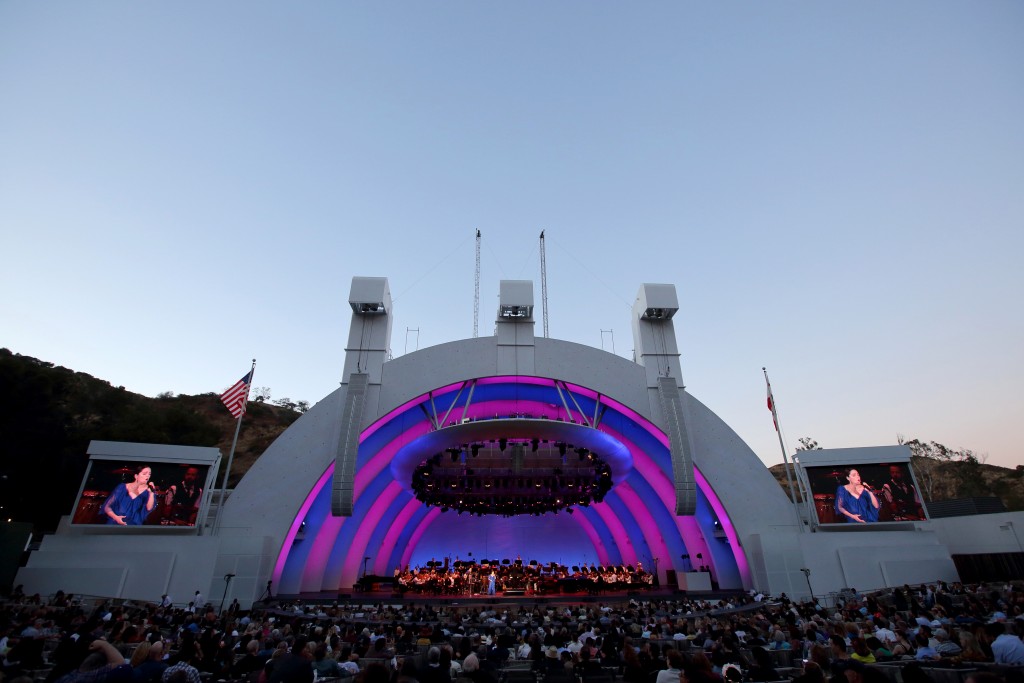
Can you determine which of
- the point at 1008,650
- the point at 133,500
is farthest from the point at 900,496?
the point at 133,500

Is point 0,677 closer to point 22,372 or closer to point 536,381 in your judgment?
point 536,381

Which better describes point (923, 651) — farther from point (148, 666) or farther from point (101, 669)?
point (101, 669)

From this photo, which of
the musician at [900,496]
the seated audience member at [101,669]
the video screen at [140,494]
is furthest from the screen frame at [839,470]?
the video screen at [140,494]

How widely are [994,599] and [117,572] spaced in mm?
35677

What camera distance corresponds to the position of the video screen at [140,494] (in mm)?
24156

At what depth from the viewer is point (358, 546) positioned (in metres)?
33.3

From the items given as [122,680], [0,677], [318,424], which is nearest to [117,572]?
[318,424]

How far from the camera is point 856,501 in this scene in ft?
88.0

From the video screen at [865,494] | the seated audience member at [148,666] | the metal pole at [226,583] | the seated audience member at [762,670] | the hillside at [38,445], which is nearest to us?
the seated audience member at [148,666]

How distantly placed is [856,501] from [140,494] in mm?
36588

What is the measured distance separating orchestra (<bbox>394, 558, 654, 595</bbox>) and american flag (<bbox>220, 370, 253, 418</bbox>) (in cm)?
1357

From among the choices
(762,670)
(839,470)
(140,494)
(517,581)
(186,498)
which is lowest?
(762,670)

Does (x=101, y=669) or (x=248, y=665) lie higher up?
(x=101, y=669)

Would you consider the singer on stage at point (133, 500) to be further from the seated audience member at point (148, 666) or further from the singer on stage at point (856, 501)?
the singer on stage at point (856, 501)
